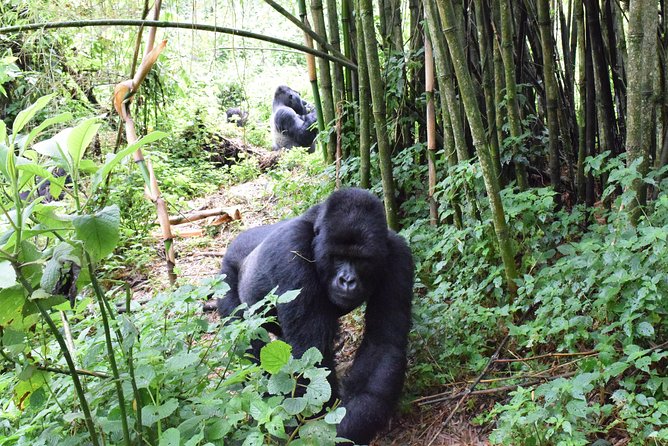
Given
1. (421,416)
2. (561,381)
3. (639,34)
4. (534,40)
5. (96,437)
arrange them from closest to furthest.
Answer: (96,437) → (561,381) → (639,34) → (421,416) → (534,40)

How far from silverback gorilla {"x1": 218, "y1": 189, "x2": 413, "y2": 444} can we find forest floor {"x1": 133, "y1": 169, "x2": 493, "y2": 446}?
17 cm

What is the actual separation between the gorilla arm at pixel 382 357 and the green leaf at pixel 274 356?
1.28m

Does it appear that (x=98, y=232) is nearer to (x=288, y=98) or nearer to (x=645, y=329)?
(x=645, y=329)

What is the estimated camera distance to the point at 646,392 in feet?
8.74

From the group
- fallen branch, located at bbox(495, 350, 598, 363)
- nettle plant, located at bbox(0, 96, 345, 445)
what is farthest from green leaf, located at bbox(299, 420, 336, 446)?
fallen branch, located at bbox(495, 350, 598, 363)

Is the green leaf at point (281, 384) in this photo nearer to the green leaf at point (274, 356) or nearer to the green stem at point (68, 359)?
the green leaf at point (274, 356)

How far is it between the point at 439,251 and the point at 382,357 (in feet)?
3.21

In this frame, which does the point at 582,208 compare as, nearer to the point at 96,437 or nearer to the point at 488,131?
the point at 488,131

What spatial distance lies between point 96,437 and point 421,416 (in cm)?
185

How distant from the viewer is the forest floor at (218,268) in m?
3.15

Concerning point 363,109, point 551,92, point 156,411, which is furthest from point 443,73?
point 156,411

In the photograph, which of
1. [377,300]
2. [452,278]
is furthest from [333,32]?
[377,300]

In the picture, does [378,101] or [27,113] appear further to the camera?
[378,101]

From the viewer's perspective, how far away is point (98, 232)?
1659 millimetres
